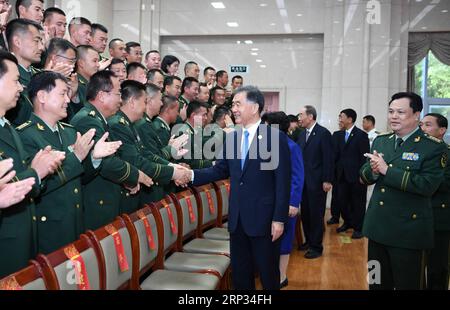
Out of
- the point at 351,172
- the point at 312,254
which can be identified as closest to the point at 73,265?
the point at 312,254

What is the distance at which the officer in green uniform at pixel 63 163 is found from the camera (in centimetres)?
192

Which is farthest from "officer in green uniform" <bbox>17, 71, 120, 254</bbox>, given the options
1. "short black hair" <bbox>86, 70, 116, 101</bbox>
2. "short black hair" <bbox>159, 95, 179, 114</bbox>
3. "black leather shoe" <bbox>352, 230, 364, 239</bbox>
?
"black leather shoe" <bbox>352, 230, 364, 239</bbox>

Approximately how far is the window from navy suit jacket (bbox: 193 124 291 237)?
246 inches

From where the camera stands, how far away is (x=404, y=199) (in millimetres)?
2150

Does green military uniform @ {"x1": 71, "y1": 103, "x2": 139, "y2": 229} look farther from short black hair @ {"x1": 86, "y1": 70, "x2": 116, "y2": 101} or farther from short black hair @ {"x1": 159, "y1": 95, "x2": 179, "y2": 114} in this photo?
short black hair @ {"x1": 159, "y1": 95, "x2": 179, "y2": 114}

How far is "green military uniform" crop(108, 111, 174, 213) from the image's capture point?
2590 mm

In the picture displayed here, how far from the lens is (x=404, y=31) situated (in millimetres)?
7352

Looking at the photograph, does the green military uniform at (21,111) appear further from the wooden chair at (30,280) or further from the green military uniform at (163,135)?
the green military uniform at (163,135)

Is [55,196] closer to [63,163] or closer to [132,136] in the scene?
[63,163]

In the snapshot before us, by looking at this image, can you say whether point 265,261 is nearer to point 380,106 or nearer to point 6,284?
point 6,284

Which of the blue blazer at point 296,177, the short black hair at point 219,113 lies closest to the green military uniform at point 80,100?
the blue blazer at point 296,177

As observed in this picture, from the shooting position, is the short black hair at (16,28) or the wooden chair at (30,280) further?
the short black hair at (16,28)

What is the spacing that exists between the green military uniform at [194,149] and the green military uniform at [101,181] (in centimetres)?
111
